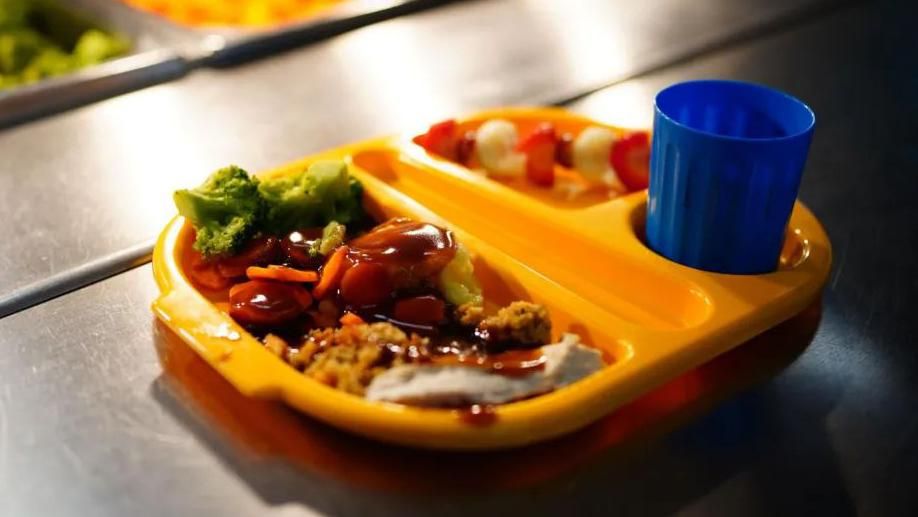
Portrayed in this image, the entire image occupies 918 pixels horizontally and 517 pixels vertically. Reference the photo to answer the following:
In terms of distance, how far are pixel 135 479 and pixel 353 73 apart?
1217 mm

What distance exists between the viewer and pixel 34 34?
220cm

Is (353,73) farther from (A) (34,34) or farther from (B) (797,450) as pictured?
(B) (797,450)

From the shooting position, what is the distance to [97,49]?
77.7 inches

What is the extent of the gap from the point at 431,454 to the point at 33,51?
5.43 ft

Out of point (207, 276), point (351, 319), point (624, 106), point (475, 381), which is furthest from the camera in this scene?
point (624, 106)

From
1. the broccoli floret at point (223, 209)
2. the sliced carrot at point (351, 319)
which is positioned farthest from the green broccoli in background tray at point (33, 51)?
the sliced carrot at point (351, 319)

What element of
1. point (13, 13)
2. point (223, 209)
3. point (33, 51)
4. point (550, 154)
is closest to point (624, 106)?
point (550, 154)

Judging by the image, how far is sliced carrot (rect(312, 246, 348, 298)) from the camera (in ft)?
3.43

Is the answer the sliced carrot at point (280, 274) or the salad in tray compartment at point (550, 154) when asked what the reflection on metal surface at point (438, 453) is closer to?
the sliced carrot at point (280, 274)

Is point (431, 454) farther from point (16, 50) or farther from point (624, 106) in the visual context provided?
point (16, 50)

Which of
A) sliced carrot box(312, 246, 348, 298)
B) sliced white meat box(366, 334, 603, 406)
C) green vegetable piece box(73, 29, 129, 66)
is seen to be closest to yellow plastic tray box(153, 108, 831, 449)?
sliced white meat box(366, 334, 603, 406)

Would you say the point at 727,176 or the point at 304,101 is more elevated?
the point at 727,176

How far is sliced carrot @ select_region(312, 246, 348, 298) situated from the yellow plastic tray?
0.38ft

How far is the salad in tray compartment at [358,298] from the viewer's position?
0.88m
